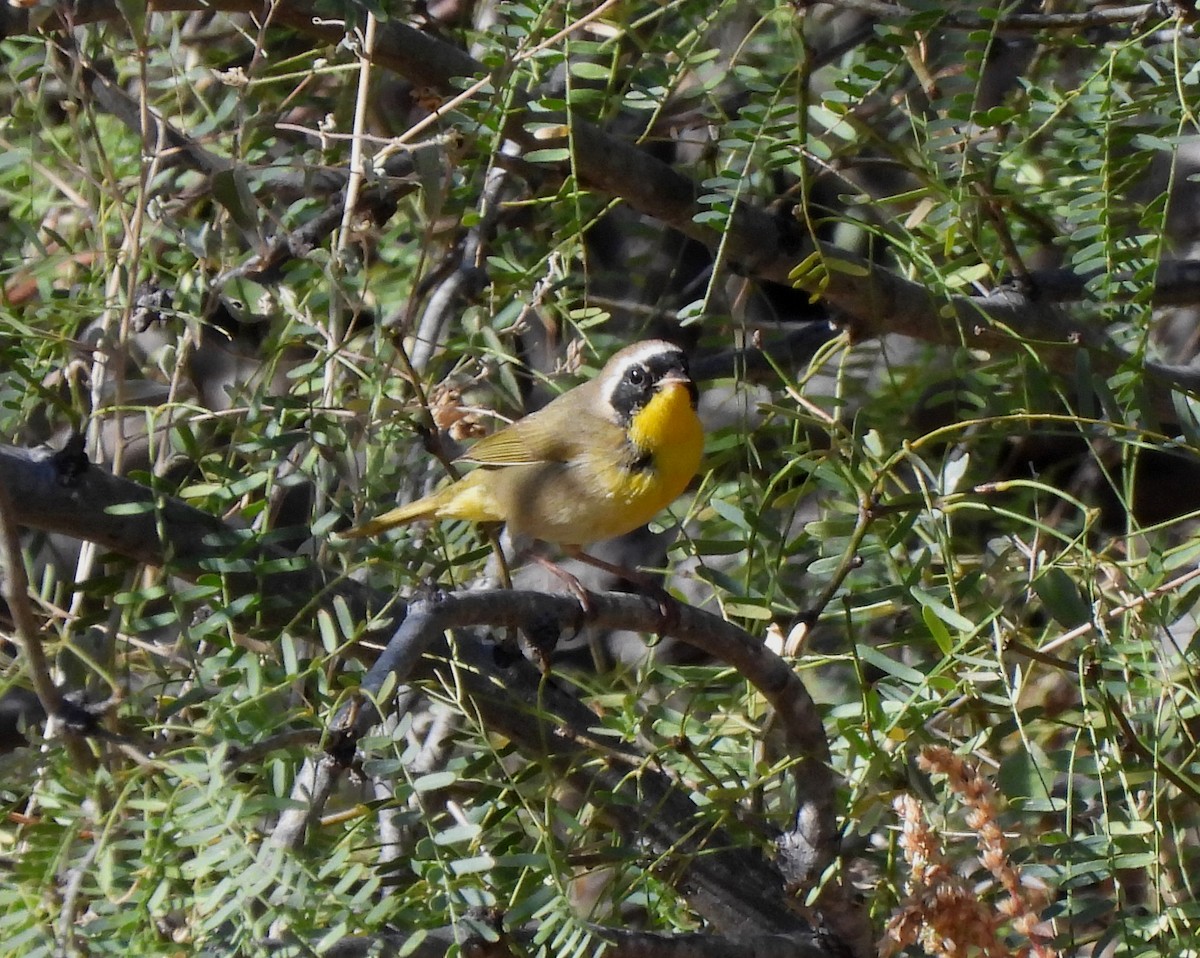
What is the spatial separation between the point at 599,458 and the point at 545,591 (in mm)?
632

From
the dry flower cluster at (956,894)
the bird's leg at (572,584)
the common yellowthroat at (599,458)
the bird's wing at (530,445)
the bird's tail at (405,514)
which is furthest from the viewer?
the bird's wing at (530,445)

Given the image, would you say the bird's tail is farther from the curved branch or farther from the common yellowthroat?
the curved branch

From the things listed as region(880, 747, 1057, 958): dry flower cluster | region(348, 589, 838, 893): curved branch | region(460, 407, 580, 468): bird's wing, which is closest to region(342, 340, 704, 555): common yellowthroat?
region(460, 407, 580, 468): bird's wing

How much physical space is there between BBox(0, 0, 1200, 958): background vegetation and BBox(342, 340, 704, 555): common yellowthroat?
8 cm

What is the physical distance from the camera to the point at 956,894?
1.31 metres

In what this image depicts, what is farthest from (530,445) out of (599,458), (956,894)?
(956,894)

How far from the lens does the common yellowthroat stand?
255 cm

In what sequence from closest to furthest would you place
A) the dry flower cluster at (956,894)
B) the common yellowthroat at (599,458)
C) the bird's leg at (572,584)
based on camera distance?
the dry flower cluster at (956,894) → the bird's leg at (572,584) → the common yellowthroat at (599,458)

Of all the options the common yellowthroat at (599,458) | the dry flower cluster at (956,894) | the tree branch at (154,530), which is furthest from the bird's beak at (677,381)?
the dry flower cluster at (956,894)

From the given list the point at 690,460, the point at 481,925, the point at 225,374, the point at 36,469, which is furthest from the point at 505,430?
the point at 481,925

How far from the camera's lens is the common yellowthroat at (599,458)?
2.55 metres

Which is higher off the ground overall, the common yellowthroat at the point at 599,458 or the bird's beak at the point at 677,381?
the bird's beak at the point at 677,381

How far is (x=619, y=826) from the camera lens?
71.1 inches

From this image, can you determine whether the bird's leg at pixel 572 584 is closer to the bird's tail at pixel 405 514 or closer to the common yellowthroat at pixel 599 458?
the common yellowthroat at pixel 599 458
